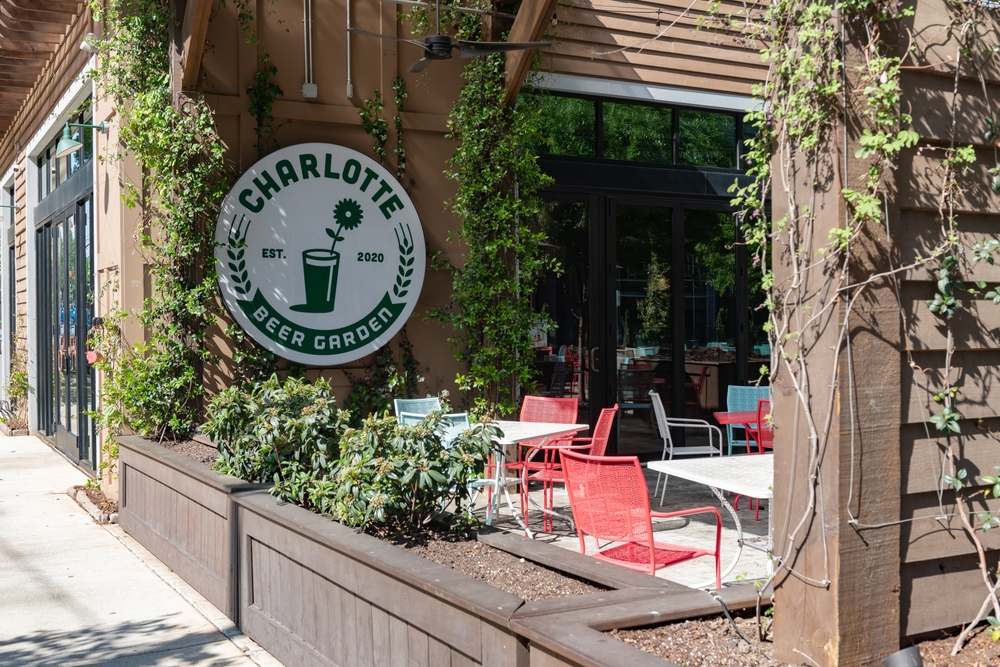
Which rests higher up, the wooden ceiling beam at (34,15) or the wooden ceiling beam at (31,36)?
the wooden ceiling beam at (31,36)

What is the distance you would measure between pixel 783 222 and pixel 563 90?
637 centimetres

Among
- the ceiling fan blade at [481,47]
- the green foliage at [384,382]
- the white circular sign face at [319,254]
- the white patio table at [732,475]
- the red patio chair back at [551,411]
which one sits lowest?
the white patio table at [732,475]

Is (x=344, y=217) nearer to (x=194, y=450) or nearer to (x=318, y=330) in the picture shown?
(x=318, y=330)

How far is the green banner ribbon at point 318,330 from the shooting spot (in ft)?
24.2

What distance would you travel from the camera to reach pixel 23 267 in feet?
44.1

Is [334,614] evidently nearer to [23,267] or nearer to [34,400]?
[34,400]

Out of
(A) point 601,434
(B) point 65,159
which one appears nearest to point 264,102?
(A) point 601,434

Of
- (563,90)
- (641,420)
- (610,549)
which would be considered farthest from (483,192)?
(610,549)

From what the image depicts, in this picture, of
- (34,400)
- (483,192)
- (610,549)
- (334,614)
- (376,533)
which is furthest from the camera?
(34,400)

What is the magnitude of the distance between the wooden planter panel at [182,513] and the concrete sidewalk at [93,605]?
10cm

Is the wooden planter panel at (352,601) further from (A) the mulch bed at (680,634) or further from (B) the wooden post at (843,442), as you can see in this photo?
(B) the wooden post at (843,442)

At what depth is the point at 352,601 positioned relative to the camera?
3598mm

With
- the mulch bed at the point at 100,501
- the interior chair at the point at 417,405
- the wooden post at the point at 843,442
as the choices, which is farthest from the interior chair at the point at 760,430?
the mulch bed at the point at 100,501

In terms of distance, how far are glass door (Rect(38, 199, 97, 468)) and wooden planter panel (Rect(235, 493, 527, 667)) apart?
4255 mm
